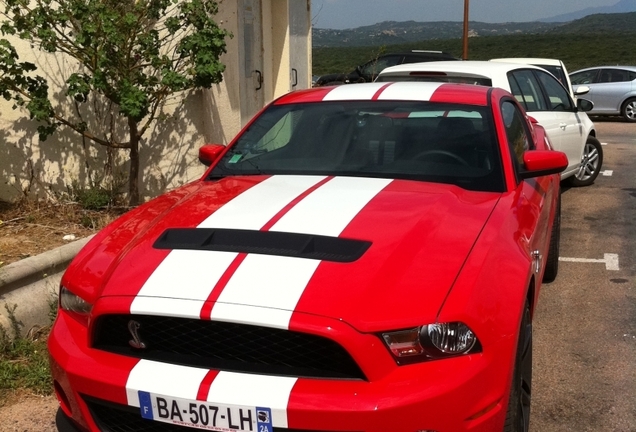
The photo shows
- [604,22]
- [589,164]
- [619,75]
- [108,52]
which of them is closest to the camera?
[108,52]

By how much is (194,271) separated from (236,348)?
0.35 m

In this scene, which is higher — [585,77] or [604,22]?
[585,77]

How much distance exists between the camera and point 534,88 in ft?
25.6

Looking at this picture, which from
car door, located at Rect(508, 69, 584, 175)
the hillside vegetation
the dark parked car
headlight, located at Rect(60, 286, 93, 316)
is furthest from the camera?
the hillside vegetation

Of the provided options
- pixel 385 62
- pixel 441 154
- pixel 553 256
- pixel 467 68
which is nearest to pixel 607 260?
pixel 553 256

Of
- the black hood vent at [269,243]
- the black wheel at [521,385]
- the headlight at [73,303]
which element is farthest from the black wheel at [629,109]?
the headlight at [73,303]

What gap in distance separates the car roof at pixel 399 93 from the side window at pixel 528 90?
2816 millimetres

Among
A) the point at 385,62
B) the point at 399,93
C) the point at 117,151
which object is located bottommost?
the point at 385,62

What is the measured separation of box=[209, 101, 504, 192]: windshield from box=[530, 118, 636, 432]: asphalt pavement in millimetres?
1125

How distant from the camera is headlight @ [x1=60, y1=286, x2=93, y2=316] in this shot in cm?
292

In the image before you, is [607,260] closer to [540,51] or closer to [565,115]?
[565,115]

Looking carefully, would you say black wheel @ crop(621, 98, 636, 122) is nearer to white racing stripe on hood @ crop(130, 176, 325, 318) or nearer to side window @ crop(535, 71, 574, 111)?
side window @ crop(535, 71, 574, 111)

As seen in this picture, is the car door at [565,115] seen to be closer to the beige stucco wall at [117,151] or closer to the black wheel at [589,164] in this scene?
the black wheel at [589,164]

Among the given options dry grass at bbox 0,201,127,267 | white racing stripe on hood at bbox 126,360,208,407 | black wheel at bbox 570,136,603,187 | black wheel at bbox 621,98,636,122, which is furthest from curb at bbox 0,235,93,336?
black wheel at bbox 621,98,636,122
